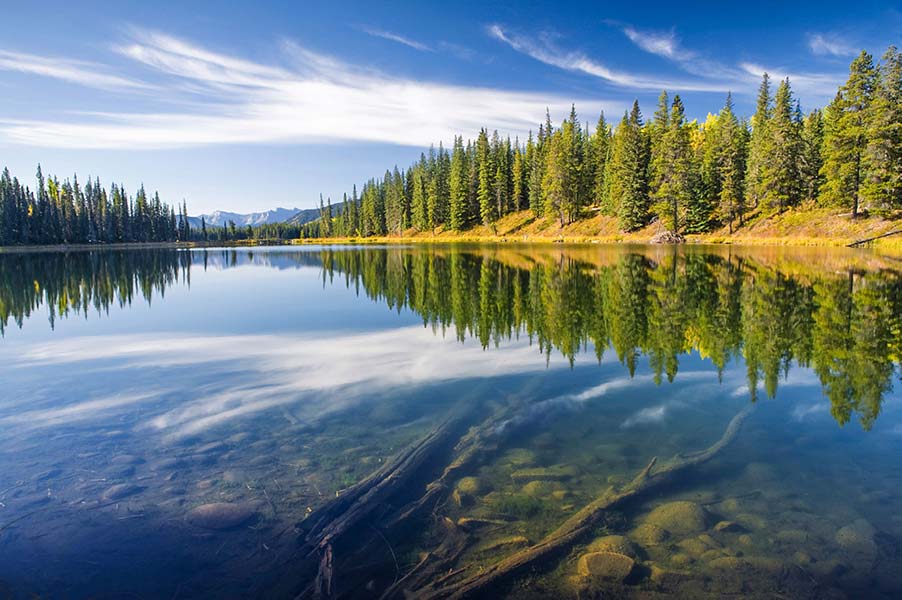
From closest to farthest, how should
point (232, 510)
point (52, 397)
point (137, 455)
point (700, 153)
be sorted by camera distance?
point (232, 510)
point (137, 455)
point (52, 397)
point (700, 153)

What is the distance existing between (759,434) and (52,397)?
472 inches

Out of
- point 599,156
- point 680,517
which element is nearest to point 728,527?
point 680,517

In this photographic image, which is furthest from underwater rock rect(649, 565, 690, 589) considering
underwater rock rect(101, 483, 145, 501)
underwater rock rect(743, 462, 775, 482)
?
underwater rock rect(101, 483, 145, 501)

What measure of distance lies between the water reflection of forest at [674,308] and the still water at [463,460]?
143mm

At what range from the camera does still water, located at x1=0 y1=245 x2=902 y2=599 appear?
4.43 metres

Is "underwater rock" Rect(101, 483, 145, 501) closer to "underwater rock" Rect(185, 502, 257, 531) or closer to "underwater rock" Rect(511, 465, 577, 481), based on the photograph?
"underwater rock" Rect(185, 502, 257, 531)

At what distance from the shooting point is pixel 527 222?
92375 millimetres

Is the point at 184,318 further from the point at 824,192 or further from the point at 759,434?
the point at 824,192

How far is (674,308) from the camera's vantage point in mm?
16594

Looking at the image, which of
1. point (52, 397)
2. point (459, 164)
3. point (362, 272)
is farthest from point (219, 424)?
point (459, 164)

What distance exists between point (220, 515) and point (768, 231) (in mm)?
61662

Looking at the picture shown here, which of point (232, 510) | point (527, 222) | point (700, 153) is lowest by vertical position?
point (232, 510)

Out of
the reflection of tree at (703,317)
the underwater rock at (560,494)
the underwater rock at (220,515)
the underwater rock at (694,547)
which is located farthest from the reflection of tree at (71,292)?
the underwater rock at (694,547)

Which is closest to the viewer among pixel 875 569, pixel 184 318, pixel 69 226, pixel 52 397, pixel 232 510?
pixel 875 569
